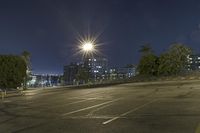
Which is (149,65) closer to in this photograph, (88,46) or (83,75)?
(83,75)

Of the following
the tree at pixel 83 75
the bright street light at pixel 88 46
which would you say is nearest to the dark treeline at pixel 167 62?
→ the tree at pixel 83 75

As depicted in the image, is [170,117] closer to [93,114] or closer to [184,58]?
[93,114]

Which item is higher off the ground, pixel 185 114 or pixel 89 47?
pixel 89 47

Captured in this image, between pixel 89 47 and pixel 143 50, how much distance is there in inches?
1099

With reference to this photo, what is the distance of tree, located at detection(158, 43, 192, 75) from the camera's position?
74.9 metres

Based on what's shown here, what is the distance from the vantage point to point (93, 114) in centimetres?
1588

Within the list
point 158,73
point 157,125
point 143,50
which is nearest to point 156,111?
point 157,125

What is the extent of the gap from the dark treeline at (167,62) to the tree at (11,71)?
31.8 meters

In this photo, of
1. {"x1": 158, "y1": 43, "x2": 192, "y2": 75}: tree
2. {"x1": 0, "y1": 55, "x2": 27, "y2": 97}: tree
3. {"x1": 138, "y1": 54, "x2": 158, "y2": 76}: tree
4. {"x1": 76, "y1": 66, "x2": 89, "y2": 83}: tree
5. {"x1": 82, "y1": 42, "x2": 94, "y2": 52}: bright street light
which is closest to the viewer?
{"x1": 0, "y1": 55, "x2": 27, "y2": 97}: tree

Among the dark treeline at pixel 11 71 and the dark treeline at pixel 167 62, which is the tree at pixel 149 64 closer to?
the dark treeline at pixel 167 62

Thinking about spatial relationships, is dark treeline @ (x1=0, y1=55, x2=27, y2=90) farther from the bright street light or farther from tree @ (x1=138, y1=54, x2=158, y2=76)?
tree @ (x1=138, y1=54, x2=158, y2=76)

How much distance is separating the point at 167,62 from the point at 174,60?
71.6 inches

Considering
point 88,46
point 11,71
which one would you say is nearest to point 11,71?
point 11,71

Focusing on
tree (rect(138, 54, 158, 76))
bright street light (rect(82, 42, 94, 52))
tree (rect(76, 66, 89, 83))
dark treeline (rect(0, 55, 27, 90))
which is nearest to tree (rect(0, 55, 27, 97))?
dark treeline (rect(0, 55, 27, 90))
